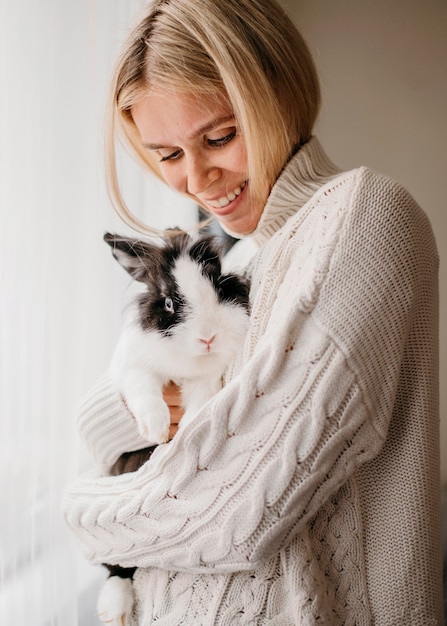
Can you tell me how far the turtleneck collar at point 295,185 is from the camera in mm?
1100

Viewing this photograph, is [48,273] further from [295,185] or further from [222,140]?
[295,185]

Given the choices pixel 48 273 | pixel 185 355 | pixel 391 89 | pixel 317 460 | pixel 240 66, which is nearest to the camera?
pixel 317 460

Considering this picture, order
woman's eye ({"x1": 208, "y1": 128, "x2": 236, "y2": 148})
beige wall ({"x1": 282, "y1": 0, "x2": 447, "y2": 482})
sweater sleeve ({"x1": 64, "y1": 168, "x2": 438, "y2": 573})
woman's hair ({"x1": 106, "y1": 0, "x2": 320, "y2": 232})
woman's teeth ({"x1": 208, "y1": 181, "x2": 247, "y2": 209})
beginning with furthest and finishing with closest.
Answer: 1. beige wall ({"x1": 282, "y1": 0, "x2": 447, "y2": 482})
2. woman's teeth ({"x1": 208, "y1": 181, "x2": 247, "y2": 209})
3. woman's eye ({"x1": 208, "y1": 128, "x2": 236, "y2": 148})
4. woman's hair ({"x1": 106, "y1": 0, "x2": 320, "y2": 232})
5. sweater sleeve ({"x1": 64, "y1": 168, "x2": 438, "y2": 573})

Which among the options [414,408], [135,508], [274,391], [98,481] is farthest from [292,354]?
[98,481]

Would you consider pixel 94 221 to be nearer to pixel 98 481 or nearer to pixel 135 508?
pixel 98 481

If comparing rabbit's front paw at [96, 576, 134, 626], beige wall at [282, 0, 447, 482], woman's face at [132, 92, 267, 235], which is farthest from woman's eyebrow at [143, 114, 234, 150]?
beige wall at [282, 0, 447, 482]

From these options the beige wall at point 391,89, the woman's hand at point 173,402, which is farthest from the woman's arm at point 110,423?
the beige wall at point 391,89

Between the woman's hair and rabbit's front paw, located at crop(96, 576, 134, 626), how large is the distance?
0.85 meters

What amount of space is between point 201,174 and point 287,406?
1.85ft

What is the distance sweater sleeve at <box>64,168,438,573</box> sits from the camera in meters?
0.82

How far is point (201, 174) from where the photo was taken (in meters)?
1.17

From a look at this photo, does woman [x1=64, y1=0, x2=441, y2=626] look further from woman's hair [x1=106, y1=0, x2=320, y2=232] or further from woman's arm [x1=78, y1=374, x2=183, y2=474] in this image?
woman's arm [x1=78, y1=374, x2=183, y2=474]

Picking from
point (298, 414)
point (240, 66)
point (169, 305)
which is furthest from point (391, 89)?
point (298, 414)

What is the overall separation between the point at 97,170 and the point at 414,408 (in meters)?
1.16
